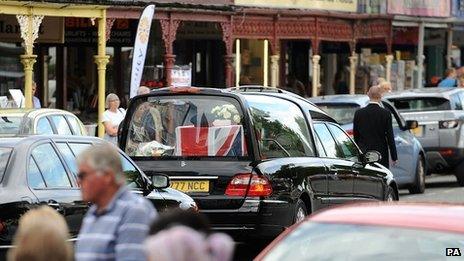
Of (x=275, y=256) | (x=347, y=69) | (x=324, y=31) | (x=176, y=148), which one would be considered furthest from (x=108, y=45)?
(x=275, y=256)

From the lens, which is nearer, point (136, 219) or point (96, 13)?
point (136, 219)

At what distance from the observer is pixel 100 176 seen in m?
6.33

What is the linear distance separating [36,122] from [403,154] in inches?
347

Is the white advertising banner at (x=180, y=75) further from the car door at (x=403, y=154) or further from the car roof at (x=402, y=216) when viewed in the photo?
the car roof at (x=402, y=216)

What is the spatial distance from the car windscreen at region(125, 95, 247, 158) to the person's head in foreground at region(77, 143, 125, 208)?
317 inches

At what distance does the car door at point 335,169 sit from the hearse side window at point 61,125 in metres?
3.10

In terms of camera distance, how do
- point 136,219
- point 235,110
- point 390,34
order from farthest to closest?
point 390,34 < point 235,110 < point 136,219

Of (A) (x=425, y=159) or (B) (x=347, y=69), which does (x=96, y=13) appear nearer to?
(A) (x=425, y=159)

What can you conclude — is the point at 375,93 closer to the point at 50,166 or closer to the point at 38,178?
the point at 50,166

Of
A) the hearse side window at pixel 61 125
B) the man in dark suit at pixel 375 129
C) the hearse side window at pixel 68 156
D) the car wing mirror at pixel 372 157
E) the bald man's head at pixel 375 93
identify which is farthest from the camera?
the bald man's head at pixel 375 93

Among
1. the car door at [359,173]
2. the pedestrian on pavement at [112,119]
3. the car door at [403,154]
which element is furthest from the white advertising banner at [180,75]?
the car door at [359,173]

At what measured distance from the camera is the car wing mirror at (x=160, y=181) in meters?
12.5

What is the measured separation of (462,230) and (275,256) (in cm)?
92

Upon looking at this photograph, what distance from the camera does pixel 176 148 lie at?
14.8 m
